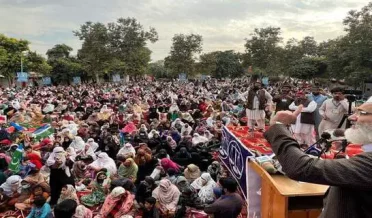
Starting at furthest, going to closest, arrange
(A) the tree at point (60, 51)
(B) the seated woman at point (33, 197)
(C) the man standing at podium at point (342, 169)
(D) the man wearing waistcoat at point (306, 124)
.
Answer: (A) the tree at point (60, 51), (D) the man wearing waistcoat at point (306, 124), (B) the seated woman at point (33, 197), (C) the man standing at podium at point (342, 169)

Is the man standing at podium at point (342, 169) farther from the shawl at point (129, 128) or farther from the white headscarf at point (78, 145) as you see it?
the shawl at point (129, 128)

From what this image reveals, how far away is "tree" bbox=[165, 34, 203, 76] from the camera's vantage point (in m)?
32.9

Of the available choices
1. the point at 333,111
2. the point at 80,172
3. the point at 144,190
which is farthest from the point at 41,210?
the point at 333,111

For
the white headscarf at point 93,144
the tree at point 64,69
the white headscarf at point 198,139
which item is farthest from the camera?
the tree at point 64,69

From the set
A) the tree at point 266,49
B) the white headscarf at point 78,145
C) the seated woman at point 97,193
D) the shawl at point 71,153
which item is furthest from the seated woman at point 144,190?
the tree at point 266,49

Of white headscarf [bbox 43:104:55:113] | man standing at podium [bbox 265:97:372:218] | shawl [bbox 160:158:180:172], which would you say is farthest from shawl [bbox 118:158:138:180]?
white headscarf [bbox 43:104:55:113]

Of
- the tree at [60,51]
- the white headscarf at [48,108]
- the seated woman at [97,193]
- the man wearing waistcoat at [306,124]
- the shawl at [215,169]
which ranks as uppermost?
the tree at [60,51]

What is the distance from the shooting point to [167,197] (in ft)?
16.8

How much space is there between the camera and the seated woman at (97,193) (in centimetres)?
562

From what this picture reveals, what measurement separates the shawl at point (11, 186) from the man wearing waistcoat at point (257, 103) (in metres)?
4.55

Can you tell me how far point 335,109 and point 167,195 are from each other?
322 cm

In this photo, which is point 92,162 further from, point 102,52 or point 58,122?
point 102,52

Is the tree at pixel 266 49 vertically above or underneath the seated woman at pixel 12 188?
above

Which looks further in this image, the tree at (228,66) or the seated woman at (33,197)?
the tree at (228,66)
